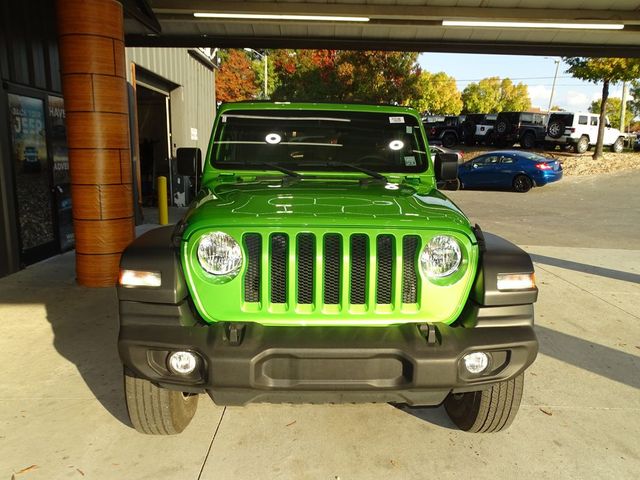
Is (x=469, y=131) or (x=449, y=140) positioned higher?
(x=469, y=131)

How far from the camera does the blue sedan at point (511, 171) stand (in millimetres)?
16891

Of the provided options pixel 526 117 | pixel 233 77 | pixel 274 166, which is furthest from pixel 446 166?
pixel 233 77

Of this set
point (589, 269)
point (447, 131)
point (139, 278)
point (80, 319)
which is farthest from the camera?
point (447, 131)

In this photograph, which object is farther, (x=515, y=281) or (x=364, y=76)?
(x=364, y=76)

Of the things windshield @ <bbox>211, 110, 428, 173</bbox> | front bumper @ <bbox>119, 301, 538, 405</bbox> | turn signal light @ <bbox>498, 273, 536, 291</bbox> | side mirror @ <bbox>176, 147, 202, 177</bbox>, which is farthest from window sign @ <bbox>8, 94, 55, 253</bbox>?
turn signal light @ <bbox>498, 273, 536, 291</bbox>

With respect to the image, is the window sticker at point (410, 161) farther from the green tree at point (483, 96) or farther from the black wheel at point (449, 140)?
the green tree at point (483, 96)

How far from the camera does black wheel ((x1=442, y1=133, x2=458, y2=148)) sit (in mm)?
30188

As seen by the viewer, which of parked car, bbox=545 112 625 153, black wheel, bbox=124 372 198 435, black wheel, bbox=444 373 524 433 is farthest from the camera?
parked car, bbox=545 112 625 153

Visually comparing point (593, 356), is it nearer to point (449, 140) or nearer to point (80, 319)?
point (80, 319)

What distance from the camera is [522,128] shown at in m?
26.0

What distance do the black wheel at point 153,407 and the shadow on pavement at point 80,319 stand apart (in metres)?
0.37

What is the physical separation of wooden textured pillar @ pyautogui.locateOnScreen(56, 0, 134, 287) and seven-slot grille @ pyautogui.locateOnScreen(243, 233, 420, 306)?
157 inches

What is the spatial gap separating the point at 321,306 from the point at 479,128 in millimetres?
28824

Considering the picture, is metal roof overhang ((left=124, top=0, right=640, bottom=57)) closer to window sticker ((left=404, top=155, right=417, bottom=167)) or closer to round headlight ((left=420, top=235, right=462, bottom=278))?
window sticker ((left=404, top=155, right=417, bottom=167))
